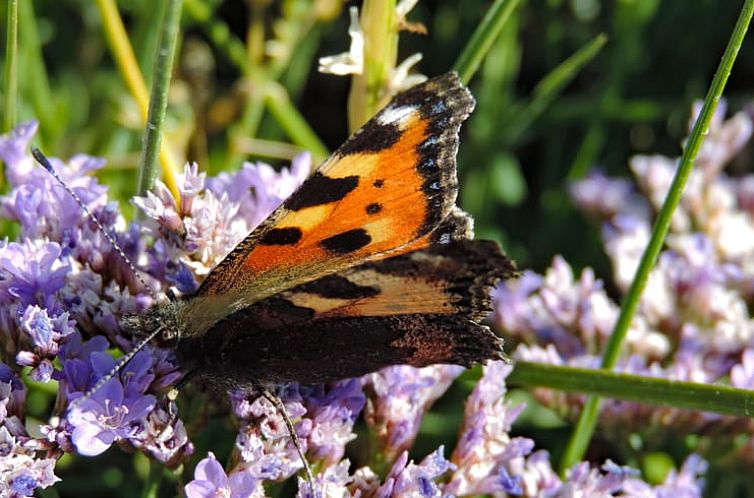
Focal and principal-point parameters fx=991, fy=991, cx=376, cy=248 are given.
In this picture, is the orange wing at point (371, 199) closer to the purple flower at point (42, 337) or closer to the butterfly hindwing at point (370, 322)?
the butterfly hindwing at point (370, 322)

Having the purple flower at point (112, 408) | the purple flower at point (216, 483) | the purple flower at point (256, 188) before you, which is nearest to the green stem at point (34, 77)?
the purple flower at point (256, 188)

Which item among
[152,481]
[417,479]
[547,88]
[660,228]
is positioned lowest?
[152,481]

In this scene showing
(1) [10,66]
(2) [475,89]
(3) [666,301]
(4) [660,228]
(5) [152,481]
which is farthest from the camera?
(2) [475,89]

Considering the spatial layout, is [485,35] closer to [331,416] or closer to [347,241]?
[347,241]

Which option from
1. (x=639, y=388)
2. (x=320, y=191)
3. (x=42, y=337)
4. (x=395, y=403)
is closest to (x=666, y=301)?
(x=639, y=388)

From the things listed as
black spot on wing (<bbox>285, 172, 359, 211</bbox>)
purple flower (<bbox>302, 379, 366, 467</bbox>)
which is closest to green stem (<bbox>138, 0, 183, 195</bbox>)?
black spot on wing (<bbox>285, 172, 359, 211</bbox>)

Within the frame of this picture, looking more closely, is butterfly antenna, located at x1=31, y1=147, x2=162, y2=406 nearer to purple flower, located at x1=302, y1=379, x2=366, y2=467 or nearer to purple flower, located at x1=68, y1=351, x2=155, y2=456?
purple flower, located at x1=68, y1=351, x2=155, y2=456
